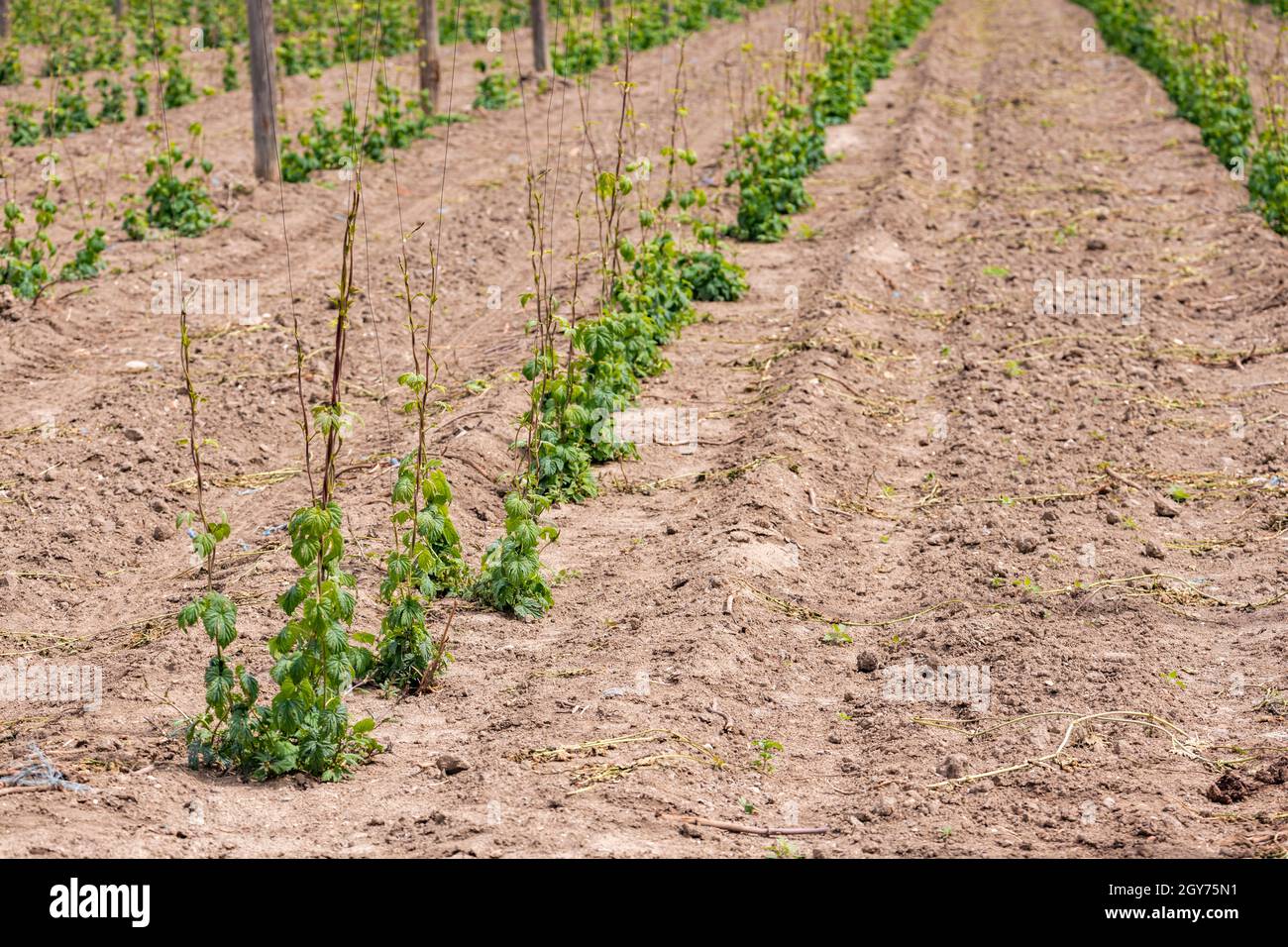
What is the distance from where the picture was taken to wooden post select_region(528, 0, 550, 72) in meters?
17.4

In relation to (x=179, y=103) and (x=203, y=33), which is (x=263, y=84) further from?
(x=203, y=33)

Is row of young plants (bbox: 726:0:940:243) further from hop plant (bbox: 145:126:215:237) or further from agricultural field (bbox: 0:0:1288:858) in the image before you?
hop plant (bbox: 145:126:215:237)

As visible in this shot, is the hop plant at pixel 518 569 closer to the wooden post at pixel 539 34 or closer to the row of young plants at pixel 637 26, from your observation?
the row of young plants at pixel 637 26

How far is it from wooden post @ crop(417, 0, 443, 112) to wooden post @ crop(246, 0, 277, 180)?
303cm

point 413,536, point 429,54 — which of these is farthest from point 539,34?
point 413,536

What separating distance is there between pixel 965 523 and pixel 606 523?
1.67 meters

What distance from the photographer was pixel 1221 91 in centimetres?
1375

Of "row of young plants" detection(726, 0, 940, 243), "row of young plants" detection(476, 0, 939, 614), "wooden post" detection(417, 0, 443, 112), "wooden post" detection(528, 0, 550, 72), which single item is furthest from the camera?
"wooden post" detection(528, 0, 550, 72)

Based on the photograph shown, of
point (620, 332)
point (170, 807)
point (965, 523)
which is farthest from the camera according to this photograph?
point (620, 332)

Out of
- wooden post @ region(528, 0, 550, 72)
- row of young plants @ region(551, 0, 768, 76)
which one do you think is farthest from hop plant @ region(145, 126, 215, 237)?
wooden post @ region(528, 0, 550, 72)

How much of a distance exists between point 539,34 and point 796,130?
5970 mm
